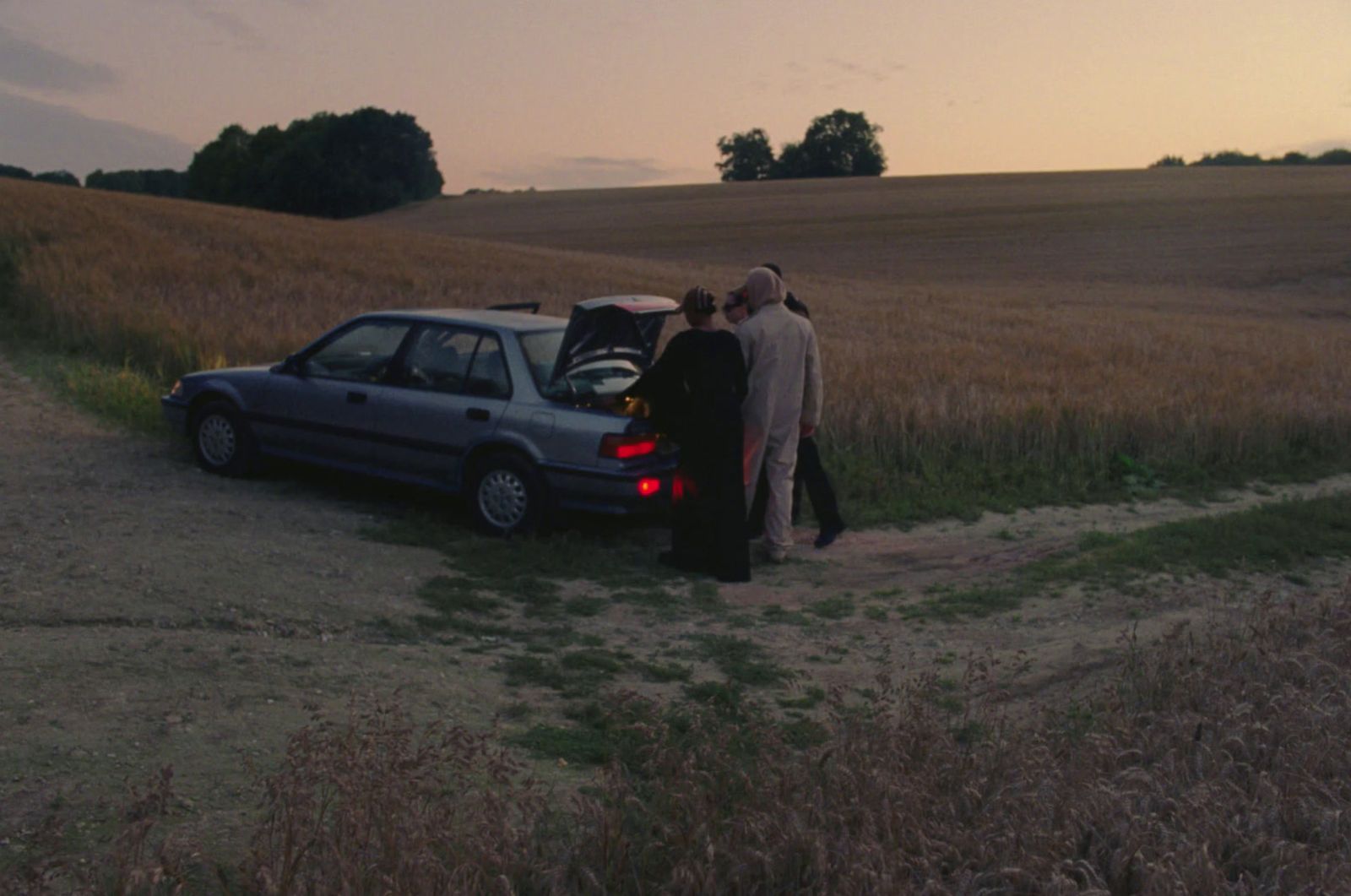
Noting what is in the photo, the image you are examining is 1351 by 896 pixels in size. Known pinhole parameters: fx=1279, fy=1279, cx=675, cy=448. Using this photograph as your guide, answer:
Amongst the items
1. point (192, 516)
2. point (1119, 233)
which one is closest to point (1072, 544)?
point (192, 516)

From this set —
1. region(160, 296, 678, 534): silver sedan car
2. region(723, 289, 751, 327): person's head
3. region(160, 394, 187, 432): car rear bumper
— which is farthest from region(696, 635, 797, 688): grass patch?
region(160, 394, 187, 432): car rear bumper

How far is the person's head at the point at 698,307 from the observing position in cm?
805

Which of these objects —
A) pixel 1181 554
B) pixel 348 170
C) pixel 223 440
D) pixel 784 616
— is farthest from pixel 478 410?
pixel 348 170

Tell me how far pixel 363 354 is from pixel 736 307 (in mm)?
2955

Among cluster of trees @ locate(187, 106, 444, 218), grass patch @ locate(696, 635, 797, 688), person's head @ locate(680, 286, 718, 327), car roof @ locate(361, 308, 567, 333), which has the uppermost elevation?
cluster of trees @ locate(187, 106, 444, 218)

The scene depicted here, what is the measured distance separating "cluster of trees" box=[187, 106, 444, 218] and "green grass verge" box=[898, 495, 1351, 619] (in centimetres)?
7701

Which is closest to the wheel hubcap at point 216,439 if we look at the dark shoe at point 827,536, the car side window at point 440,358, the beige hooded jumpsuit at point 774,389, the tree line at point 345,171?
the car side window at point 440,358

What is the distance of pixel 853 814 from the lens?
3869 millimetres

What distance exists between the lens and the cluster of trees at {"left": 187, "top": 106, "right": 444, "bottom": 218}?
3221 inches

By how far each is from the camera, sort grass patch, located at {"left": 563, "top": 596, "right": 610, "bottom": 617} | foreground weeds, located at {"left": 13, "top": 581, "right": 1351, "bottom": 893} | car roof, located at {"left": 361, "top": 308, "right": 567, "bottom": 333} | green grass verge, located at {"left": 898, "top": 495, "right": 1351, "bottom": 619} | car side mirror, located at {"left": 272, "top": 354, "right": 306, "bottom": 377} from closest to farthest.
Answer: foreground weeds, located at {"left": 13, "top": 581, "right": 1351, "bottom": 893} → grass patch, located at {"left": 563, "top": 596, "right": 610, "bottom": 617} → green grass verge, located at {"left": 898, "top": 495, "right": 1351, "bottom": 619} → car roof, located at {"left": 361, "top": 308, "right": 567, "bottom": 333} → car side mirror, located at {"left": 272, "top": 354, "right": 306, "bottom": 377}

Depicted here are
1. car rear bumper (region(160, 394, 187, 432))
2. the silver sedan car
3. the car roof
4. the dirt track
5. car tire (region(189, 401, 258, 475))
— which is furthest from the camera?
car rear bumper (region(160, 394, 187, 432))

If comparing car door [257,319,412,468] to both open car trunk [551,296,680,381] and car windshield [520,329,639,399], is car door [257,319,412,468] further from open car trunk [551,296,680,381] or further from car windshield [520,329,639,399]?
open car trunk [551,296,680,381]

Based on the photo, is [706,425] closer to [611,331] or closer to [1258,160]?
[611,331]

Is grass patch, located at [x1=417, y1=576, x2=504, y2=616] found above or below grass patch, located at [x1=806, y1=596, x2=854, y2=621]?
above
